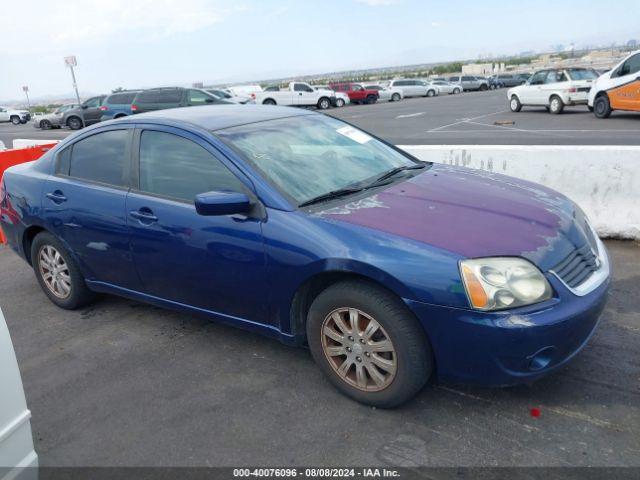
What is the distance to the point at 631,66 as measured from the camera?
50.4 ft

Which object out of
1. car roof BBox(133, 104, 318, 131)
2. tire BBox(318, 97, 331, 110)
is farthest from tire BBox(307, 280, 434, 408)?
tire BBox(318, 97, 331, 110)

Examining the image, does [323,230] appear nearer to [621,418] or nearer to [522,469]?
[522,469]

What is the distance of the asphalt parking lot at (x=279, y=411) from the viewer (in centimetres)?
265

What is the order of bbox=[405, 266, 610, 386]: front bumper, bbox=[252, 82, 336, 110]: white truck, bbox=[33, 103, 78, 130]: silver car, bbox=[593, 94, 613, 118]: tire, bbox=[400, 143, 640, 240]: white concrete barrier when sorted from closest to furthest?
bbox=[405, 266, 610, 386]: front bumper
bbox=[400, 143, 640, 240]: white concrete barrier
bbox=[593, 94, 613, 118]: tire
bbox=[33, 103, 78, 130]: silver car
bbox=[252, 82, 336, 110]: white truck

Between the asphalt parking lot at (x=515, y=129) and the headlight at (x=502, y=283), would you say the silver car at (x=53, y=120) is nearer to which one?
the asphalt parking lot at (x=515, y=129)

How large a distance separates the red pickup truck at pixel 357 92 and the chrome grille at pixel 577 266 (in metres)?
37.0

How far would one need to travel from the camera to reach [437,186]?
3.48 meters

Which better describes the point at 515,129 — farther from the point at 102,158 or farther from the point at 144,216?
the point at 144,216

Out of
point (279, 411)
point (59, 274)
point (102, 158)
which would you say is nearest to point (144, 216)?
point (102, 158)

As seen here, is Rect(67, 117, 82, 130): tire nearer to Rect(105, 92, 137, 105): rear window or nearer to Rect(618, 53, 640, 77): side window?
Rect(105, 92, 137, 105): rear window

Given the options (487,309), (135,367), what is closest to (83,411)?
(135,367)

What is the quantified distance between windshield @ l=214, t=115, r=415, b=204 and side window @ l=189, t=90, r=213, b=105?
63.3 feet

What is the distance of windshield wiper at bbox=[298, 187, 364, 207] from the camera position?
3.19 m

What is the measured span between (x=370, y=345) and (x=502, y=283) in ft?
2.44
